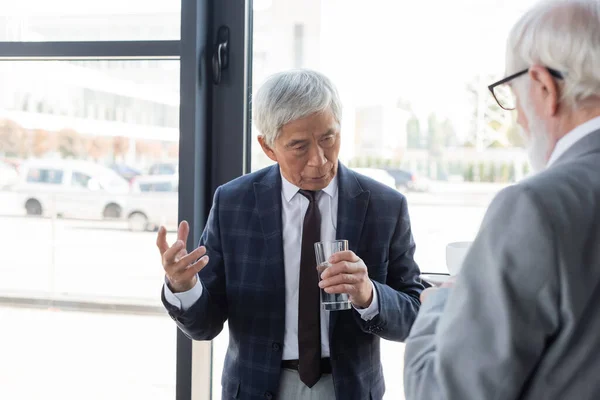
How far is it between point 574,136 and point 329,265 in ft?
2.51

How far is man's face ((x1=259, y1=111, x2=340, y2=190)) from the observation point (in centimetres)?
178

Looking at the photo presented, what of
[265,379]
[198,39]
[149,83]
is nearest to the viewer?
[265,379]

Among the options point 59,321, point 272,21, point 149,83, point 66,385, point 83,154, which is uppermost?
point 272,21

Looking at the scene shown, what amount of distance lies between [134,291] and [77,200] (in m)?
0.46

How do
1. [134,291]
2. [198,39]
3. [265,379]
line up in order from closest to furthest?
[265,379] → [198,39] → [134,291]

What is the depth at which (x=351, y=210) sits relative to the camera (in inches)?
73.2

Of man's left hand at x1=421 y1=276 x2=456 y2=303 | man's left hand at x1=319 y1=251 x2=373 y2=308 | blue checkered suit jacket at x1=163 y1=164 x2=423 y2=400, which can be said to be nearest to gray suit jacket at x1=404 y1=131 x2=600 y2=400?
man's left hand at x1=421 y1=276 x2=456 y2=303

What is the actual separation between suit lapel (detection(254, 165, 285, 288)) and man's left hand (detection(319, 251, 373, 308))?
0.88 ft

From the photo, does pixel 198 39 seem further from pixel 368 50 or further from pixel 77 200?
pixel 77 200

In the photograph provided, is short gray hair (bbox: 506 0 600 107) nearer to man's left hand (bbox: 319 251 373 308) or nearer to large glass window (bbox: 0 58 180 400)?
man's left hand (bbox: 319 251 373 308)

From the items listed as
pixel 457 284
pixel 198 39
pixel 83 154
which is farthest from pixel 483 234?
pixel 83 154

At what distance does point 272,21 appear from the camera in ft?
8.32

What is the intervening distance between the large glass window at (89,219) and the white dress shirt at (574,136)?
185 cm

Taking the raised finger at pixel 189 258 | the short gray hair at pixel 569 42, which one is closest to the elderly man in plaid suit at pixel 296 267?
the raised finger at pixel 189 258
